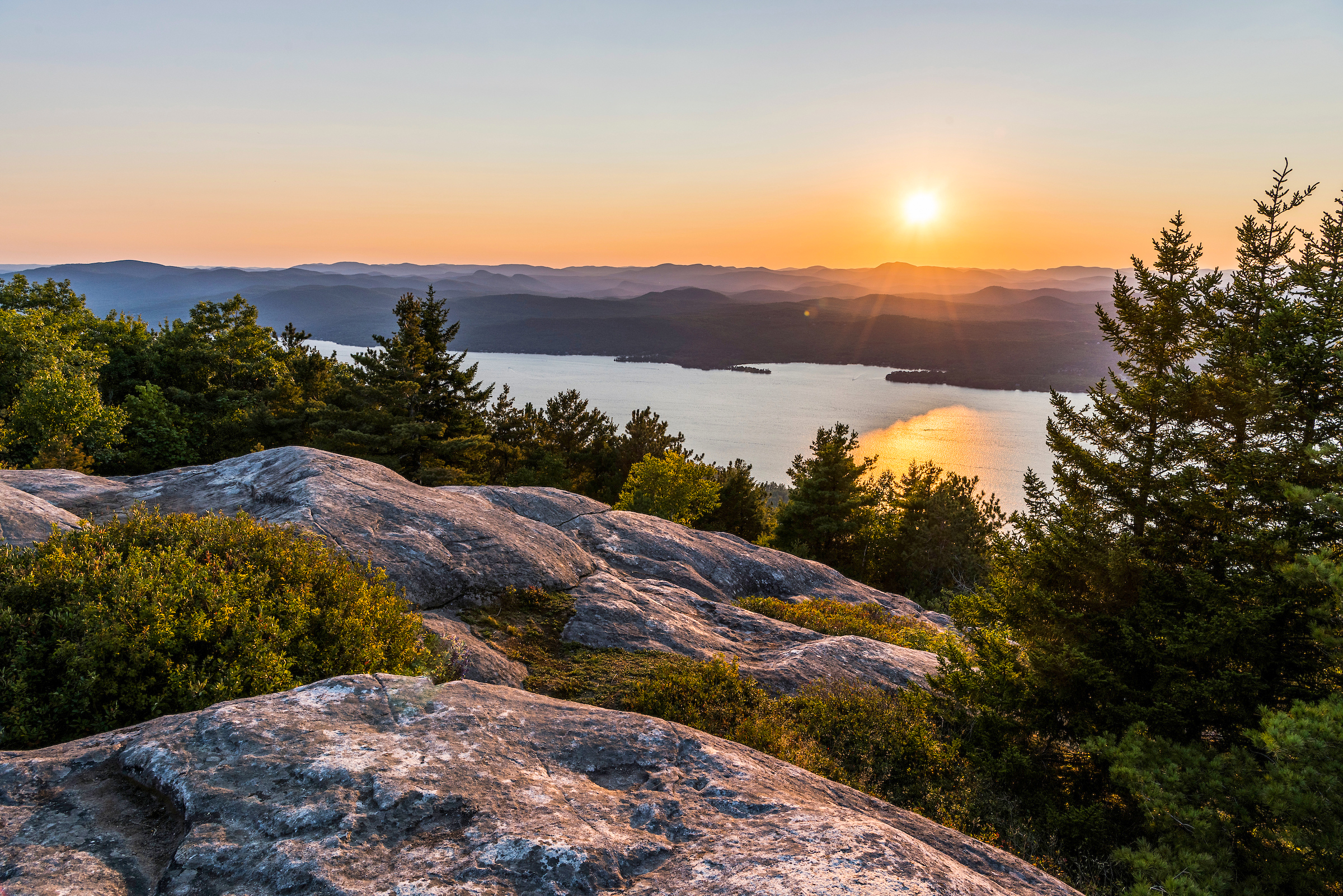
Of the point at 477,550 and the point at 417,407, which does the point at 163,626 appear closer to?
the point at 477,550

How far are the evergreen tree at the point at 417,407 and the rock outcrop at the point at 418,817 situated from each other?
2751 centimetres

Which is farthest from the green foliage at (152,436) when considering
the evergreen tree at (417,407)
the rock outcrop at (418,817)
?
the rock outcrop at (418,817)

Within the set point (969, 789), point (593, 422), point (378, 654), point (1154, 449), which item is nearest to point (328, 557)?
point (378, 654)

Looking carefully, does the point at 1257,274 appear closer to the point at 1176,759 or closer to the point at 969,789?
the point at 1176,759

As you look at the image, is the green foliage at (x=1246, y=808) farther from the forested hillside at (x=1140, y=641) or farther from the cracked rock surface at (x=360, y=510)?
the cracked rock surface at (x=360, y=510)

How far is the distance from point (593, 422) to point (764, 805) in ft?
149

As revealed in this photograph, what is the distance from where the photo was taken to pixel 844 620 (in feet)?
52.2

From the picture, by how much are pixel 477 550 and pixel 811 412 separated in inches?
4843

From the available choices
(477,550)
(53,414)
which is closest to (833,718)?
(477,550)

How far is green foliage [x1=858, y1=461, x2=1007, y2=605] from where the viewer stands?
42.2m

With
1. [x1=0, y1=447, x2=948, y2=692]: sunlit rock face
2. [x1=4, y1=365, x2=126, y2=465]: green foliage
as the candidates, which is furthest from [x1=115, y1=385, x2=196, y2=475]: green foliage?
[x1=0, y1=447, x2=948, y2=692]: sunlit rock face

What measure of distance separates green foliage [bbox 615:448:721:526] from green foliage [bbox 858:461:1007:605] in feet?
39.1

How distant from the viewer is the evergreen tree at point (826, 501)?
4134 cm

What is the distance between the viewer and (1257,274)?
11820 millimetres
